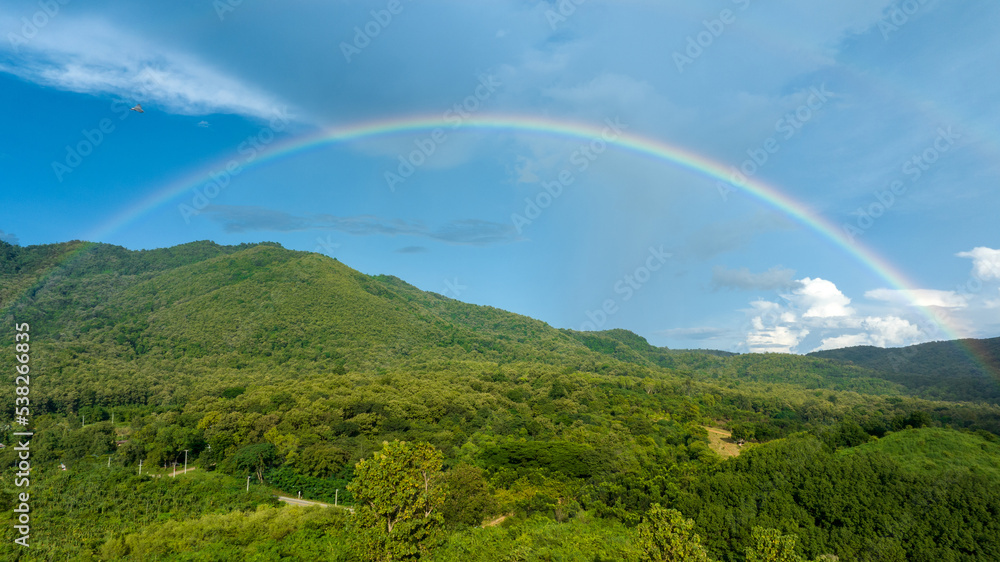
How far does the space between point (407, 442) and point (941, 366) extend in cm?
17148

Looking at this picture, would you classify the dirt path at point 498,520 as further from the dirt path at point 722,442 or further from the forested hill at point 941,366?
the forested hill at point 941,366

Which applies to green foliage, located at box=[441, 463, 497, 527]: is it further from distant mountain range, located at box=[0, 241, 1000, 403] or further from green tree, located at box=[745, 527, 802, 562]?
distant mountain range, located at box=[0, 241, 1000, 403]

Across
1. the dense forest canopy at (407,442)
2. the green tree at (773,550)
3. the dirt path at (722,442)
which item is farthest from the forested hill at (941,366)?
the green tree at (773,550)

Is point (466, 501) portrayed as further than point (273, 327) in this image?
No

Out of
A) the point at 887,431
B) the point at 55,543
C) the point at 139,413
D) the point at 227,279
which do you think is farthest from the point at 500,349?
the point at 55,543

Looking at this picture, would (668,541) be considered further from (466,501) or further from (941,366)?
(941,366)

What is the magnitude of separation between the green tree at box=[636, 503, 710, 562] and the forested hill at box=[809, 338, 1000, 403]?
113 m

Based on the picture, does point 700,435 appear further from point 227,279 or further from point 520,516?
point 227,279

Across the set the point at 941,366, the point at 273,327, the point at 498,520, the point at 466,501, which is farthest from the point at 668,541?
the point at 941,366

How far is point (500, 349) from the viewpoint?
125000mm

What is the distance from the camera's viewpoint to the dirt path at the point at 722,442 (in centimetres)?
5438

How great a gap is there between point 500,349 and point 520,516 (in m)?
93.1

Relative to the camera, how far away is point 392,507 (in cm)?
1669

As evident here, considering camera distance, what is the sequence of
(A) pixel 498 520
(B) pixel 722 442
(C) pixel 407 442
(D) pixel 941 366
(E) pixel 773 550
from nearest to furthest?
(E) pixel 773 550 < (C) pixel 407 442 < (A) pixel 498 520 < (B) pixel 722 442 < (D) pixel 941 366
